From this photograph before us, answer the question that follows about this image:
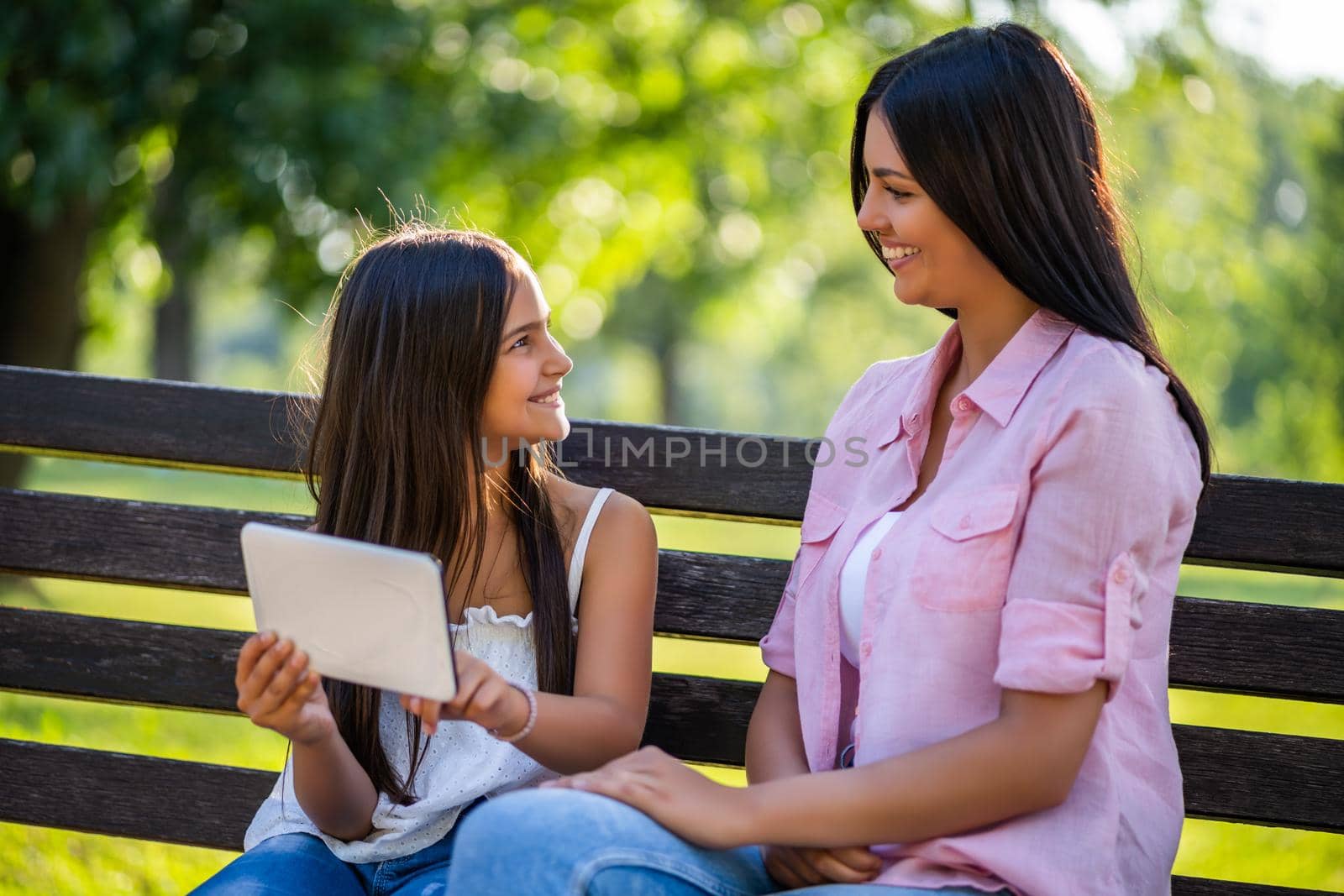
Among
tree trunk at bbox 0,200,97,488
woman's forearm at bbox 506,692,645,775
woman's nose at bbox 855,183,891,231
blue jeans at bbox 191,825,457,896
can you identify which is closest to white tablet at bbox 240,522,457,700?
woman's forearm at bbox 506,692,645,775

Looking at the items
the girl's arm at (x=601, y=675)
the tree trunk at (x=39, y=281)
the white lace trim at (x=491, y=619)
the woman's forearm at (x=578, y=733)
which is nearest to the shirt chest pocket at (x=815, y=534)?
the girl's arm at (x=601, y=675)

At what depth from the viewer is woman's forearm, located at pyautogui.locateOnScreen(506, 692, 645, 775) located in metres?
2.13

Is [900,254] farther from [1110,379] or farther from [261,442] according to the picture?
[261,442]

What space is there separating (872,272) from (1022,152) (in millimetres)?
28063

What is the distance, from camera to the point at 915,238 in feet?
6.75

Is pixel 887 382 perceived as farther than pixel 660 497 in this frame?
No

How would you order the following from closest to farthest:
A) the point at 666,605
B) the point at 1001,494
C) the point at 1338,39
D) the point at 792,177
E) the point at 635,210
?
the point at 1001,494 → the point at 666,605 → the point at 1338,39 → the point at 635,210 → the point at 792,177

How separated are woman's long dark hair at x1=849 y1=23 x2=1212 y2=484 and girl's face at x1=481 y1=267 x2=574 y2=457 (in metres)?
0.77

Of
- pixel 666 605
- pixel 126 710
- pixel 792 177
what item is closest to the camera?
pixel 666 605

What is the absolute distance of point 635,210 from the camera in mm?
13016

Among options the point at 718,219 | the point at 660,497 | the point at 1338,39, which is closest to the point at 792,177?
the point at 718,219

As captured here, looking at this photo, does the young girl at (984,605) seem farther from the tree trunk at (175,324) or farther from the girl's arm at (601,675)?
the tree trunk at (175,324)

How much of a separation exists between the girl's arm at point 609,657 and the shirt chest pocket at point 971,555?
61 cm

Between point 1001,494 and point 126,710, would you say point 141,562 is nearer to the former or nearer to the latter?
point 1001,494
